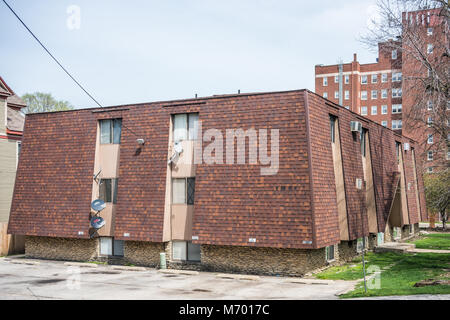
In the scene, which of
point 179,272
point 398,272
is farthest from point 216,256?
point 398,272

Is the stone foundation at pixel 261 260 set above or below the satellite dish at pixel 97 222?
below

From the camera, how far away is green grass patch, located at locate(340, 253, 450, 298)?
1468 cm

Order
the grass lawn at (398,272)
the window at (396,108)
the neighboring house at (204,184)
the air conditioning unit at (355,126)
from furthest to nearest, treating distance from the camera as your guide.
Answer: the window at (396,108) → the air conditioning unit at (355,126) → the neighboring house at (204,184) → the grass lawn at (398,272)

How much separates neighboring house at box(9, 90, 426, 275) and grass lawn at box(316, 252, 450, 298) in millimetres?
1148

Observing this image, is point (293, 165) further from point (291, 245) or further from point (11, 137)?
point (11, 137)

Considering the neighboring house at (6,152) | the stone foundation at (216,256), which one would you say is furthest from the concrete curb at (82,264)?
the neighboring house at (6,152)

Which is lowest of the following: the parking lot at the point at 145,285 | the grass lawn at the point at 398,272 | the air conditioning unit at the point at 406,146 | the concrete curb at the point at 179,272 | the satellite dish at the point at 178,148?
the parking lot at the point at 145,285

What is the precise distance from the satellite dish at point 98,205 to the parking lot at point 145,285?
2.97 meters

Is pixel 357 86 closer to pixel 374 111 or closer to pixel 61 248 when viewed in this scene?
pixel 374 111

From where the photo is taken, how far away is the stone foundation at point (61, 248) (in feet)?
82.9

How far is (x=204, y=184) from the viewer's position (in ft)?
72.7

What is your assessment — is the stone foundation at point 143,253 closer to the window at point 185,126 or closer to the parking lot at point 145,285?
the parking lot at point 145,285
